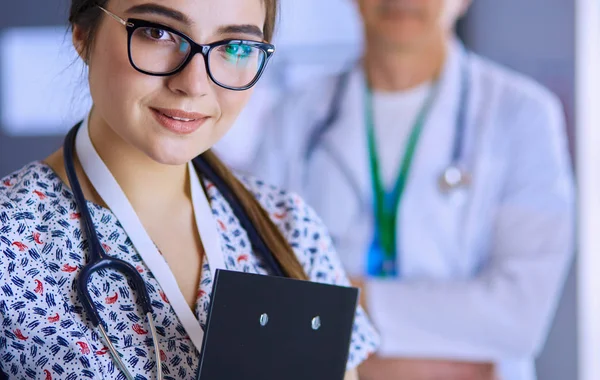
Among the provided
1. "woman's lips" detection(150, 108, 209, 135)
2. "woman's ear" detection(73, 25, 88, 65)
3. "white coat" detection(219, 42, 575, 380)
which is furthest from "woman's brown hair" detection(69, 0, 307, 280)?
"white coat" detection(219, 42, 575, 380)

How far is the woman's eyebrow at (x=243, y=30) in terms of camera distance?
101 cm

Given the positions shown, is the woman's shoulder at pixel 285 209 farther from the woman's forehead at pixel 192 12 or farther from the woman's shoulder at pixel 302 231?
the woman's forehead at pixel 192 12

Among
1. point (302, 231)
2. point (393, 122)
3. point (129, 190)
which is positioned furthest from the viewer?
point (393, 122)

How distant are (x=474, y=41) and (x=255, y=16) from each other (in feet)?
6.00

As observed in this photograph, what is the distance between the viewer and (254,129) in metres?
2.80

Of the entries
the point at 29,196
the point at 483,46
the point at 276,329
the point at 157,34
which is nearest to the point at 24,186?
the point at 29,196

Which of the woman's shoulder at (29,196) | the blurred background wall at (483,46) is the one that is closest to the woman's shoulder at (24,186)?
the woman's shoulder at (29,196)

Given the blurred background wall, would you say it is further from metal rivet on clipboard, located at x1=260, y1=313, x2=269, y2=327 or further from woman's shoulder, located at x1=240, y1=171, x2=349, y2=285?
metal rivet on clipboard, located at x1=260, y1=313, x2=269, y2=327

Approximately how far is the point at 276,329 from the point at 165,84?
32cm

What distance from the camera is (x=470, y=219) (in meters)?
2.44

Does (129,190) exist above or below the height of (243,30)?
below

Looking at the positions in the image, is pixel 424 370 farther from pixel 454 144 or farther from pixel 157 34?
pixel 157 34

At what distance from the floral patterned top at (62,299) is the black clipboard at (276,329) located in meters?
0.10

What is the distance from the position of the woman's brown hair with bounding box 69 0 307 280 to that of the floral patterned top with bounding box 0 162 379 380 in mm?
79
